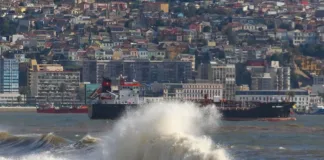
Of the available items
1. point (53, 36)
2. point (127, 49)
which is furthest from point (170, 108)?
point (53, 36)

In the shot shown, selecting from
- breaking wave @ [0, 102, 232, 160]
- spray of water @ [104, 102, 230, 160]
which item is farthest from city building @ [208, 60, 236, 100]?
spray of water @ [104, 102, 230, 160]

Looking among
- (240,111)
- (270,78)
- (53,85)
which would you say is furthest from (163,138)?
(270,78)

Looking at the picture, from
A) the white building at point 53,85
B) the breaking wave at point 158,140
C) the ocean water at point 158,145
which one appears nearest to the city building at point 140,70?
the white building at point 53,85

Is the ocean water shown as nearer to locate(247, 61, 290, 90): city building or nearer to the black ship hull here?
the black ship hull

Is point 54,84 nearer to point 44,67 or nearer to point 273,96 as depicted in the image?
point 44,67

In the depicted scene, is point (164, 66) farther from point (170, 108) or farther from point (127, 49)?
point (170, 108)

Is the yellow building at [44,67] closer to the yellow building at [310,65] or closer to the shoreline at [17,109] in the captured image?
the shoreline at [17,109]
